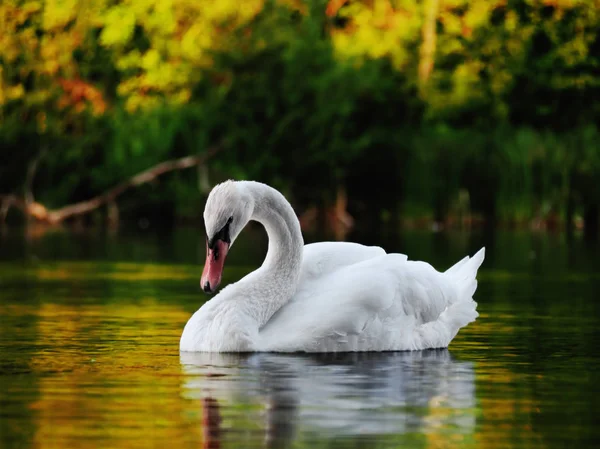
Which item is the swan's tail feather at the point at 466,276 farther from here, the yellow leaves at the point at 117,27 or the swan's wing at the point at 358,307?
the yellow leaves at the point at 117,27

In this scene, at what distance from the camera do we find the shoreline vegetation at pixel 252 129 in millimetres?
32812

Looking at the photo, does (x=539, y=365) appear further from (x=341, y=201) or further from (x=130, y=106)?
(x=130, y=106)

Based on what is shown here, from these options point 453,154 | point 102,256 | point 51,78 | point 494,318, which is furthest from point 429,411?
point 51,78

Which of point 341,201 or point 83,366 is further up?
point 341,201

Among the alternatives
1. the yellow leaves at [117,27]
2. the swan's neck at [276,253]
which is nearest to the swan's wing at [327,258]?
the swan's neck at [276,253]

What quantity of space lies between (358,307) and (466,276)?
1855mm

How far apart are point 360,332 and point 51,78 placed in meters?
27.2

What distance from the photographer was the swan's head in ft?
33.7

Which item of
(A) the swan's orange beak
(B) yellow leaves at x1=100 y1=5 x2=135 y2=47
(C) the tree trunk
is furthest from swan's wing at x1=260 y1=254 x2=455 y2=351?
(B) yellow leaves at x1=100 y1=5 x2=135 y2=47

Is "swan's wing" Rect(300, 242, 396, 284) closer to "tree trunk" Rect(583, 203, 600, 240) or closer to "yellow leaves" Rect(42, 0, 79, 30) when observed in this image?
"tree trunk" Rect(583, 203, 600, 240)

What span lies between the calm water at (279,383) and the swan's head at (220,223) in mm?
538

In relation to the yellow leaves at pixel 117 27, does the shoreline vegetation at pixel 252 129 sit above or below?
below

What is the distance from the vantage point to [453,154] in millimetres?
33219

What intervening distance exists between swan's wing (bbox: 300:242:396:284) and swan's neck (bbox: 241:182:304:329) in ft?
0.63
